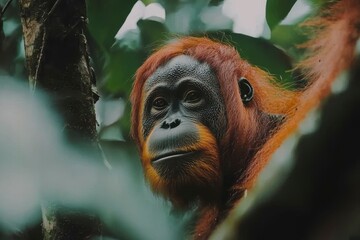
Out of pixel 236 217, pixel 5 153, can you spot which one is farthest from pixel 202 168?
pixel 236 217

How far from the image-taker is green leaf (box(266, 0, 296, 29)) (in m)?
2.29

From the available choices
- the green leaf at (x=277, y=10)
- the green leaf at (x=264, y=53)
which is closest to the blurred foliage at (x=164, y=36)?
the green leaf at (x=264, y=53)

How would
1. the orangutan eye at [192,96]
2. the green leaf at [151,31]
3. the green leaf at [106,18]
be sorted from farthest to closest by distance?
the orangutan eye at [192,96], the green leaf at [151,31], the green leaf at [106,18]

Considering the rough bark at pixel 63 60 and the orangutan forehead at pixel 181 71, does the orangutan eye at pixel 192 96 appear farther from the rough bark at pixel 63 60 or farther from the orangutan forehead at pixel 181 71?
the rough bark at pixel 63 60

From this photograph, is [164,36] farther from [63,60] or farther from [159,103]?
[63,60]

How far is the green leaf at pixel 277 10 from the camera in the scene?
2287 mm

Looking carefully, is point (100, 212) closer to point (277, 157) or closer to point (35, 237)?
point (35, 237)

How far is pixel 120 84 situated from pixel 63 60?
62 centimetres

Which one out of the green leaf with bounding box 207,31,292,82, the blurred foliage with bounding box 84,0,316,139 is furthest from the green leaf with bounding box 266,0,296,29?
the green leaf with bounding box 207,31,292,82

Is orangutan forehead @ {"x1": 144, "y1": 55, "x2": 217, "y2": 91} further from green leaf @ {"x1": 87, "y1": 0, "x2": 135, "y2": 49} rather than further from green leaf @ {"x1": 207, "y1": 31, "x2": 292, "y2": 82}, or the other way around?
green leaf @ {"x1": 87, "y1": 0, "x2": 135, "y2": 49}

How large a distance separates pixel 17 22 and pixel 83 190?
135 cm

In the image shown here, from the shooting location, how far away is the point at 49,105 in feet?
7.28

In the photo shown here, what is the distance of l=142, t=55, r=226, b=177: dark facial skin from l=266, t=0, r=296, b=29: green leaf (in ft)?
2.56

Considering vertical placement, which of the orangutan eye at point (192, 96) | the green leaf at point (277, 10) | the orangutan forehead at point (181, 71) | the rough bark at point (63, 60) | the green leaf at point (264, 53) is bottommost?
the orangutan eye at point (192, 96)
